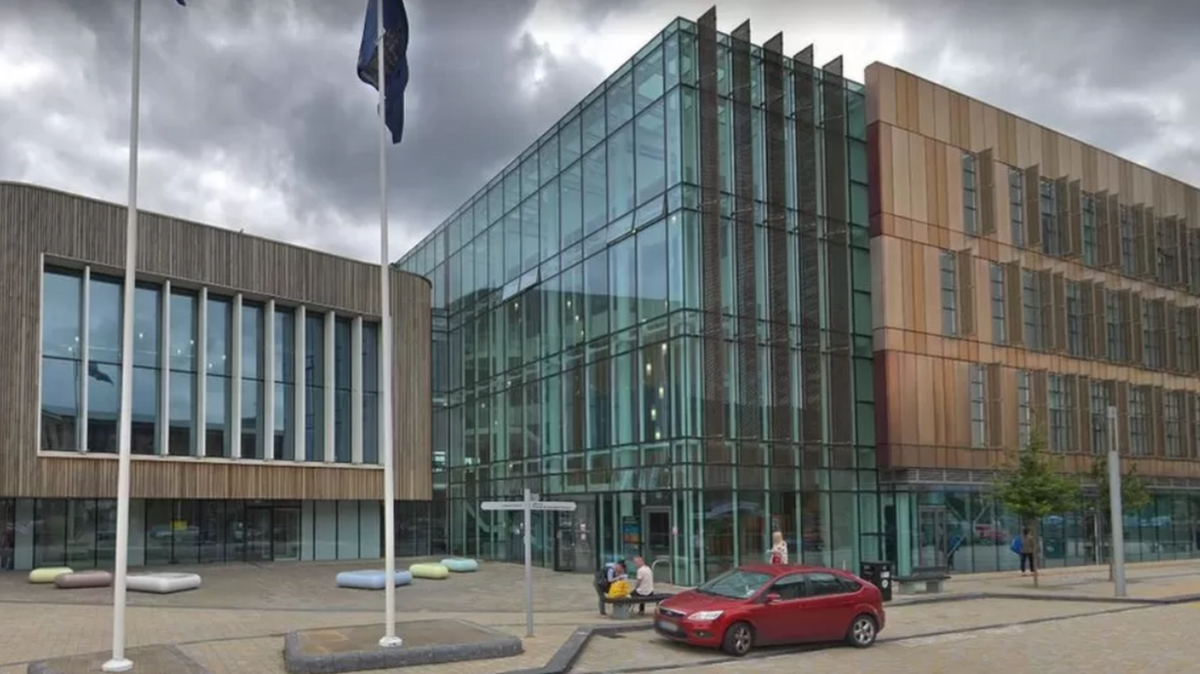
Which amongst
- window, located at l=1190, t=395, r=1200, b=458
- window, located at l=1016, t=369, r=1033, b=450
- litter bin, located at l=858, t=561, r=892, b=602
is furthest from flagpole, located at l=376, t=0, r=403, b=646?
window, located at l=1190, t=395, r=1200, b=458

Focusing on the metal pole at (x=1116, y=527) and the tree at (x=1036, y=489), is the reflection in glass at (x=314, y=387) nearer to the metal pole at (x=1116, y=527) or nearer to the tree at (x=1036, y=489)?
the tree at (x=1036, y=489)

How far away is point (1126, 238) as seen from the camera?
133 ft

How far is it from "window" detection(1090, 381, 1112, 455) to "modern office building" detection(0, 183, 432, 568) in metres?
24.5

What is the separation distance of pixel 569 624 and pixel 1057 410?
23.2m

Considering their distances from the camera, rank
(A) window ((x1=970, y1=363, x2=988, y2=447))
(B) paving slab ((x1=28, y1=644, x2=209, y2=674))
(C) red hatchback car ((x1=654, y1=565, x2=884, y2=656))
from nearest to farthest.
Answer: (B) paving slab ((x1=28, y1=644, x2=209, y2=674)) < (C) red hatchback car ((x1=654, y1=565, x2=884, y2=656)) < (A) window ((x1=970, y1=363, x2=988, y2=447))

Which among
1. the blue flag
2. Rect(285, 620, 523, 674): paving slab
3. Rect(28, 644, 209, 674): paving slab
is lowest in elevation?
Rect(285, 620, 523, 674): paving slab

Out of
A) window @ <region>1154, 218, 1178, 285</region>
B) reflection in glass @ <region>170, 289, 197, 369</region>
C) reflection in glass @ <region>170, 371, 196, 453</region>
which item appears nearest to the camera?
reflection in glass @ <region>170, 371, 196, 453</region>

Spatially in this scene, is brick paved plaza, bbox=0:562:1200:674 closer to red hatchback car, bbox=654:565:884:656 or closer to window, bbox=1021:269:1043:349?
red hatchback car, bbox=654:565:884:656

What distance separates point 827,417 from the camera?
31172 mm

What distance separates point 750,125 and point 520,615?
15.8 metres

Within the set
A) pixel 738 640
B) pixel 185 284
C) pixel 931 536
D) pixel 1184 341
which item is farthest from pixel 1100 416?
pixel 185 284

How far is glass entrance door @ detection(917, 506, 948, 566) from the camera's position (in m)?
32.1

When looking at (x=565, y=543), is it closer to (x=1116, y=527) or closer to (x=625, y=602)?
(x=625, y=602)

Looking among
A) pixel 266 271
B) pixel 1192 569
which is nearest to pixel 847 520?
pixel 1192 569
